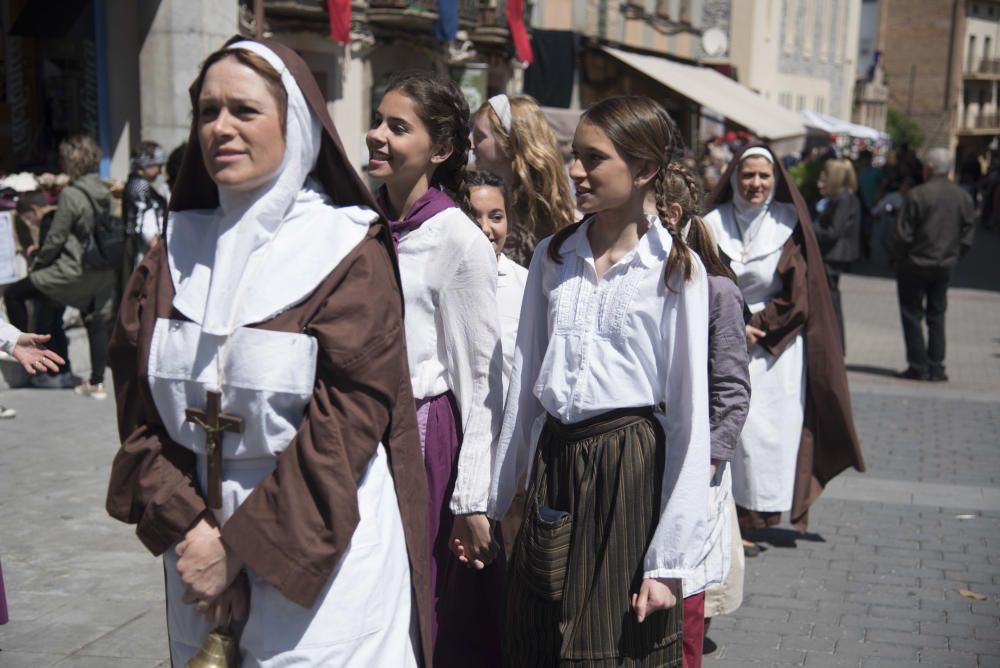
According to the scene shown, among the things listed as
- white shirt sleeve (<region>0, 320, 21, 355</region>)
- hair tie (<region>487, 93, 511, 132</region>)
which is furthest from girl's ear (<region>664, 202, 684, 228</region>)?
white shirt sleeve (<region>0, 320, 21, 355</region>)

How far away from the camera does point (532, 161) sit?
14.5ft

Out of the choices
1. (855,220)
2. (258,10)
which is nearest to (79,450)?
(258,10)

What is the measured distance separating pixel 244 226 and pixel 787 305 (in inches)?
143

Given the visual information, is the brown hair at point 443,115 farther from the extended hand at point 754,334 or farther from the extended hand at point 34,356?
the extended hand at point 754,334

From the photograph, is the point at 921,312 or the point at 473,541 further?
the point at 921,312

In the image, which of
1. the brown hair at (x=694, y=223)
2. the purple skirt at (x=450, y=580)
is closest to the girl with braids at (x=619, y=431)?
the purple skirt at (x=450, y=580)

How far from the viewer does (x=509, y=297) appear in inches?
154

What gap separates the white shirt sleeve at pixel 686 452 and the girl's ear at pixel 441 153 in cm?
90

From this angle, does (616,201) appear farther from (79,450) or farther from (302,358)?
(79,450)

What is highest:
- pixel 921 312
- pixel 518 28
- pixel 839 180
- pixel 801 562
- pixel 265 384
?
pixel 518 28

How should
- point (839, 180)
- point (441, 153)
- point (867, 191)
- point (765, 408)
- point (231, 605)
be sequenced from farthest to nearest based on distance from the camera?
point (867, 191)
point (839, 180)
point (765, 408)
point (441, 153)
point (231, 605)

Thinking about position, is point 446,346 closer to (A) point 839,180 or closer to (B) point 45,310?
(B) point 45,310

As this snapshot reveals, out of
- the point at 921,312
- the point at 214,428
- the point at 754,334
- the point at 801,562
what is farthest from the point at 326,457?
the point at 921,312

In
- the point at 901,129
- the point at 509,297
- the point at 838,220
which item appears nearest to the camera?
the point at 509,297
